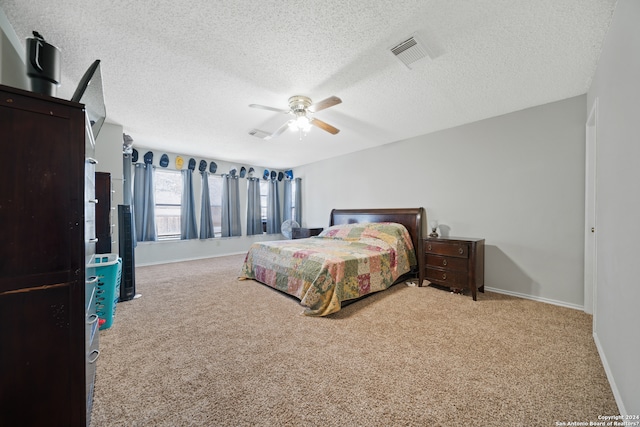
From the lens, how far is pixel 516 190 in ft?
9.73

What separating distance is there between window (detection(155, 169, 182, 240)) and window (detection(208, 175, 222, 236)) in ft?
2.27

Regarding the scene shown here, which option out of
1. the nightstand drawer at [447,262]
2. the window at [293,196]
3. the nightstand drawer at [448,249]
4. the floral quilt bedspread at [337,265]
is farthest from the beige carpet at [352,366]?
the window at [293,196]

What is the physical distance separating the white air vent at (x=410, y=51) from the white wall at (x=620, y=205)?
40.5 inches

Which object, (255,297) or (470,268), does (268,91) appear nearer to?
(255,297)

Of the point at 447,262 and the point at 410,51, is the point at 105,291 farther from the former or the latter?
the point at 447,262

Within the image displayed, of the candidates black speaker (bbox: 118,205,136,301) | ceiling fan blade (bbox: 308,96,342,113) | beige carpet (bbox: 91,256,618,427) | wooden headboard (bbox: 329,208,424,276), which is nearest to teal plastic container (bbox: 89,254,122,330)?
beige carpet (bbox: 91,256,618,427)

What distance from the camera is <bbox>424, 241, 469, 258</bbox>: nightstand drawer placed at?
2.91 m

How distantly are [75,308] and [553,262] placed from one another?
4.06 metres

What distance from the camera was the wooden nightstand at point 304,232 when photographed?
5410 mm

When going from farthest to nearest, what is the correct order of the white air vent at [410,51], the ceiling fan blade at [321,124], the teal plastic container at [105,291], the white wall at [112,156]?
1. the white wall at [112,156]
2. the ceiling fan blade at [321,124]
3. the teal plastic container at [105,291]
4. the white air vent at [410,51]

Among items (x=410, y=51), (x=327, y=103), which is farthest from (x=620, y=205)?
(x=327, y=103)

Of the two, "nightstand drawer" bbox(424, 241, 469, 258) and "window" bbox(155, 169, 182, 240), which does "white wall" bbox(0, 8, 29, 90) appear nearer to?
"window" bbox(155, 169, 182, 240)

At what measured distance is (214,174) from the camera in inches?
226

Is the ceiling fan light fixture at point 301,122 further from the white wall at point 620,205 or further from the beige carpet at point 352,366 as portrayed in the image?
the white wall at point 620,205
